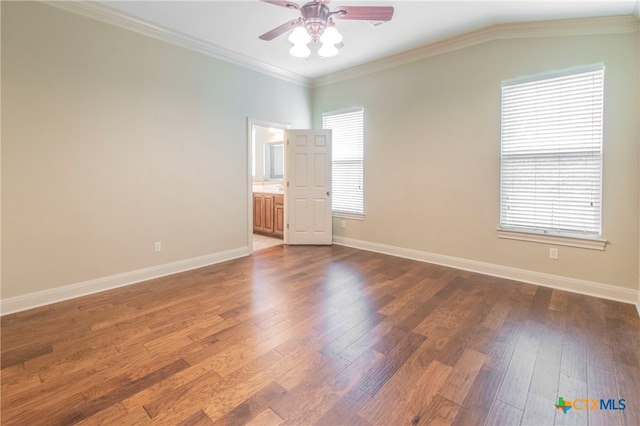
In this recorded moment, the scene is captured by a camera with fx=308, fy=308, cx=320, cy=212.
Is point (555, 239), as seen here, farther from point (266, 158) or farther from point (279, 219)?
point (266, 158)

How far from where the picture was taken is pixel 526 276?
11.6 feet

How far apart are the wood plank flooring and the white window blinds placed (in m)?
0.80

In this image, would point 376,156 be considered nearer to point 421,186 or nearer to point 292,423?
point 421,186

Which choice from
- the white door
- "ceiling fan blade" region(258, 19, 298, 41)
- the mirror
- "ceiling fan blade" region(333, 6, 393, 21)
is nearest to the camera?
"ceiling fan blade" region(333, 6, 393, 21)

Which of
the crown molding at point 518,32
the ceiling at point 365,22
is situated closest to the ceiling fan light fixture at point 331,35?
the ceiling at point 365,22

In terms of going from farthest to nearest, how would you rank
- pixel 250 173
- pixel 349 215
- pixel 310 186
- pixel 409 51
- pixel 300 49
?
pixel 310 186, pixel 349 215, pixel 250 173, pixel 409 51, pixel 300 49

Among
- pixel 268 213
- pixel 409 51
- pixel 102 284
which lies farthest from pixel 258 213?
pixel 409 51

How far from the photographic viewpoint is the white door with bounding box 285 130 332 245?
5328mm

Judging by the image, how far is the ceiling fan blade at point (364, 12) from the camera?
2.38 meters

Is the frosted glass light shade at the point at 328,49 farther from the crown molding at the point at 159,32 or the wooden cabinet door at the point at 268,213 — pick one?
the wooden cabinet door at the point at 268,213

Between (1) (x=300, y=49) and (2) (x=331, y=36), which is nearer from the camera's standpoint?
(2) (x=331, y=36)

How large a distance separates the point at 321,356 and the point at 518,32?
3926mm

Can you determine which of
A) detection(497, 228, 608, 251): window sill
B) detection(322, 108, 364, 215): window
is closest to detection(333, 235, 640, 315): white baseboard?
detection(497, 228, 608, 251): window sill

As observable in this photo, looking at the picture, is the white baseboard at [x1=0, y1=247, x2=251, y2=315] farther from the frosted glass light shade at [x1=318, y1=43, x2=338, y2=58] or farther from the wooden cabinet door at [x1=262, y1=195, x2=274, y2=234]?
the frosted glass light shade at [x1=318, y1=43, x2=338, y2=58]
